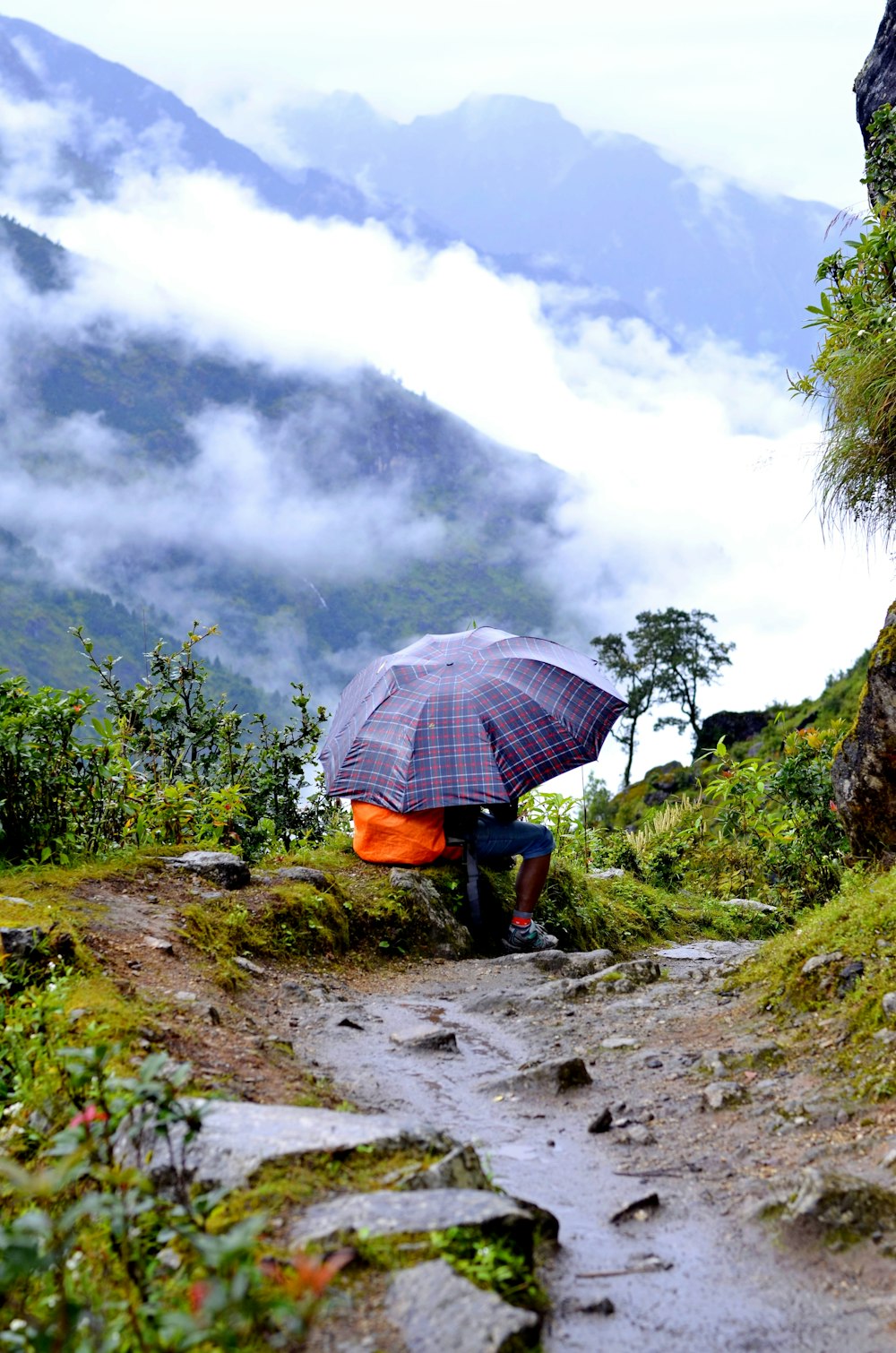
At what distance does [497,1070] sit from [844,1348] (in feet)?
9.39

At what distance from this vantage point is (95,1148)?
2.80 metres

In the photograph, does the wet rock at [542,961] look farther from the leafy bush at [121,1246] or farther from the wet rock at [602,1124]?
the leafy bush at [121,1246]

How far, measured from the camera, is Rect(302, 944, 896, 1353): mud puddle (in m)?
3.16

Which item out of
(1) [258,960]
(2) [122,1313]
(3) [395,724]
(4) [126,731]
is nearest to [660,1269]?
(2) [122,1313]

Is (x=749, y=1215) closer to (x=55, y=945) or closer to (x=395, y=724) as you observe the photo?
(x=55, y=945)

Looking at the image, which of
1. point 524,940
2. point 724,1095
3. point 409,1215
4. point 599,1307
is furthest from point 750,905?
point 409,1215

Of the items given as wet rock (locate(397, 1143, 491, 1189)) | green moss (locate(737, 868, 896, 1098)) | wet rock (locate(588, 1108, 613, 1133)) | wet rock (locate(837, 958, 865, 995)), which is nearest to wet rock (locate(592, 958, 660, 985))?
green moss (locate(737, 868, 896, 1098))

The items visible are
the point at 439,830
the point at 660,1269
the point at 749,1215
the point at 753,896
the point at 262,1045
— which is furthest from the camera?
the point at 753,896

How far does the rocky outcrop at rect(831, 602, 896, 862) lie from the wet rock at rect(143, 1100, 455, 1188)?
4.79m

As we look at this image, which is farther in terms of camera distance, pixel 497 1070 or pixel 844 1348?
pixel 497 1070

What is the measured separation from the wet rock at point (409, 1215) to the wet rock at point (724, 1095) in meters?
1.78

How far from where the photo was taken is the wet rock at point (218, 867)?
8.03 metres

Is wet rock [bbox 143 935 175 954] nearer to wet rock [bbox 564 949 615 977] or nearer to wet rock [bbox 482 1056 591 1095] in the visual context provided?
wet rock [bbox 482 1056 591 1095]

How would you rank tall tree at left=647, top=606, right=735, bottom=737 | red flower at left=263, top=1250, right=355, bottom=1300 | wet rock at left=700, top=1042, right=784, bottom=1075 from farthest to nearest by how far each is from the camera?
1. tall tree at left=647, top=606, right=735, bottom=737
2. wet rock at left=700, top=1042, right=784, bottom=1075
3. red flower at left=263, top=1250, right=355, bottom=1300
